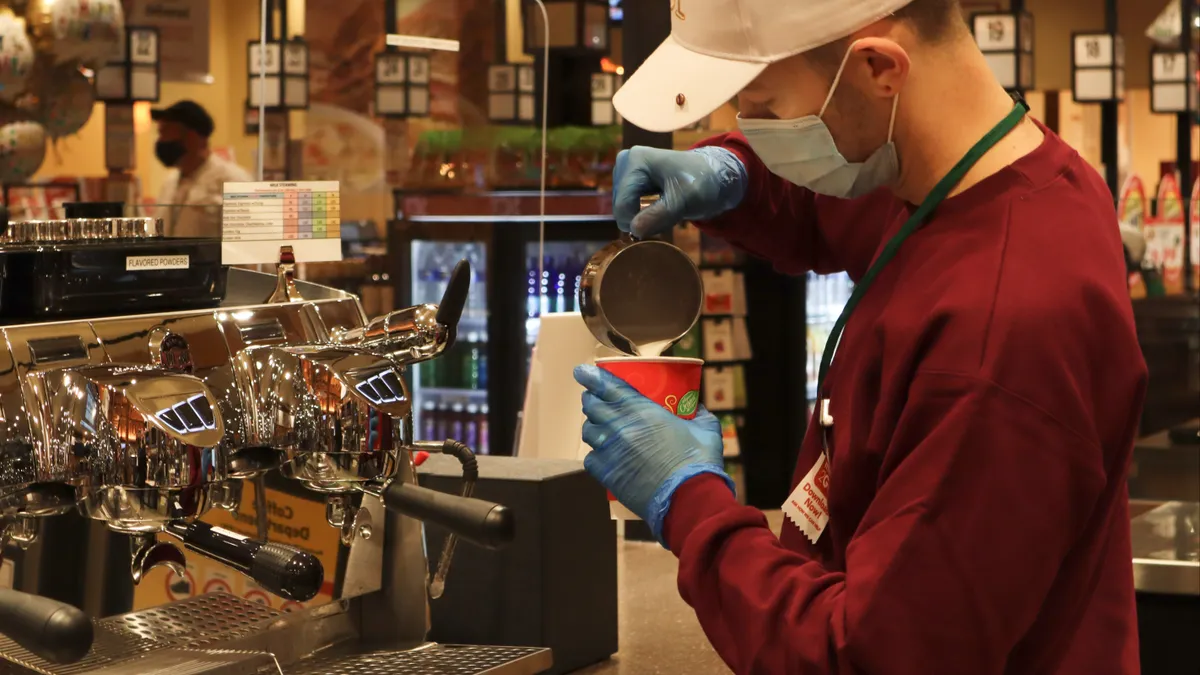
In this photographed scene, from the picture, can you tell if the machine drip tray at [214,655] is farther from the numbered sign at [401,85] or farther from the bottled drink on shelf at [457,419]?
the bottled drink on shelf at [457,419]

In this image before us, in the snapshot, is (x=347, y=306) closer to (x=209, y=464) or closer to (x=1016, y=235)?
(x=209, y=464)

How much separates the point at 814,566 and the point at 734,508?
0.29 ft

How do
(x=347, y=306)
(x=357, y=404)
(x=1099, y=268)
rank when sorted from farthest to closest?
(x=347, y=306) → (x=357, y=404) → (x=1099, y=268)

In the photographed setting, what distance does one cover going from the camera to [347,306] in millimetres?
1704

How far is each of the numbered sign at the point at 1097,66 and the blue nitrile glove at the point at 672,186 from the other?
17.2ft

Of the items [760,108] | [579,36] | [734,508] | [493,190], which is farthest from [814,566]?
[579,36]

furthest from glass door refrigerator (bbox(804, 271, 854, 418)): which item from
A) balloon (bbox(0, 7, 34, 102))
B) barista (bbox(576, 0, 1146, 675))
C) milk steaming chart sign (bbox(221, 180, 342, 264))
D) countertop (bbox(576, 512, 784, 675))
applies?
barista (bbox(576, 0, 1146, 675))

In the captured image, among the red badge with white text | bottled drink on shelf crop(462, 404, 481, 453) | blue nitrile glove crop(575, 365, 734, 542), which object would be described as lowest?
bottled drink on shelf crop(462, 404, 481, 453)

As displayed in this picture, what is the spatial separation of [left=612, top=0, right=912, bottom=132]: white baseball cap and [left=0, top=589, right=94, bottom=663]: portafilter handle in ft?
2.26

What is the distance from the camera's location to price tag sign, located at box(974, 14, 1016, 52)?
609cm

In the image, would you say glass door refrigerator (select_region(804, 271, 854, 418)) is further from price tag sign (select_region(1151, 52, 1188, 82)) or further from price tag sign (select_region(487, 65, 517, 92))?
price tag sign (select_region(1151, 52, 1188, 82))

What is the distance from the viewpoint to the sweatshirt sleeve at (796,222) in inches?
63.9

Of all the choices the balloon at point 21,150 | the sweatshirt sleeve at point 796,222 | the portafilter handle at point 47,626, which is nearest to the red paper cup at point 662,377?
the sweatshirt sleeve at point 796,222

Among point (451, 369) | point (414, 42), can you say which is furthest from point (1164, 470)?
point (451, 369)
